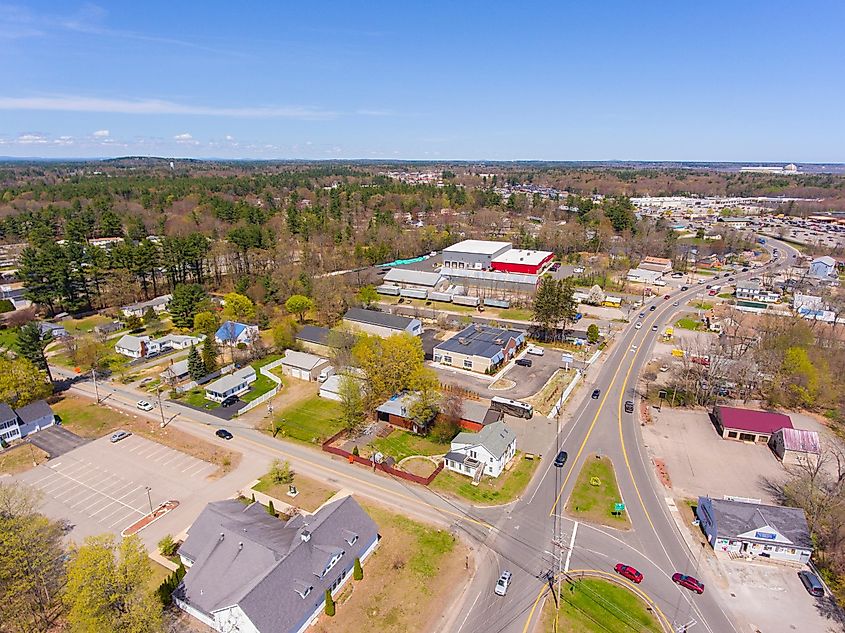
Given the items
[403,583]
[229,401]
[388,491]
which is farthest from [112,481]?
[403,583]

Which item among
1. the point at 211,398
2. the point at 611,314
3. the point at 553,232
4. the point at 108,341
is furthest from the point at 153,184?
the point at 611,314

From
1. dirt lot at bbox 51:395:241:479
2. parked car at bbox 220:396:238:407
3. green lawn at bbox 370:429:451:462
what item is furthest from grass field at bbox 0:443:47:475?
green lawn at bbox 370:429:451:462

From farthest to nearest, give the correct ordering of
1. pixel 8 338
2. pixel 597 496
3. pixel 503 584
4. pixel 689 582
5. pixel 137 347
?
pixel 8 338 < pixel 137 347 < pixel 597 496 < pixel 689 582 < pixel 503 584

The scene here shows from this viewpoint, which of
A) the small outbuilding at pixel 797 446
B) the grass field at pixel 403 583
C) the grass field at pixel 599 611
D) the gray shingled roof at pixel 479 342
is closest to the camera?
the grass field at pixel 599 611

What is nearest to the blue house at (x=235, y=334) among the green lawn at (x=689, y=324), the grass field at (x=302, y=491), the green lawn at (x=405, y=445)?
the green lawn at (x=405, y=445)

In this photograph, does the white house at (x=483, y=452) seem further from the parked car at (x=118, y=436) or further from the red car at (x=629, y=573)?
the parked car at (x=118, y=436)

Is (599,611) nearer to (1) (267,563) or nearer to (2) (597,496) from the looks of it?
(2) (597,496)
